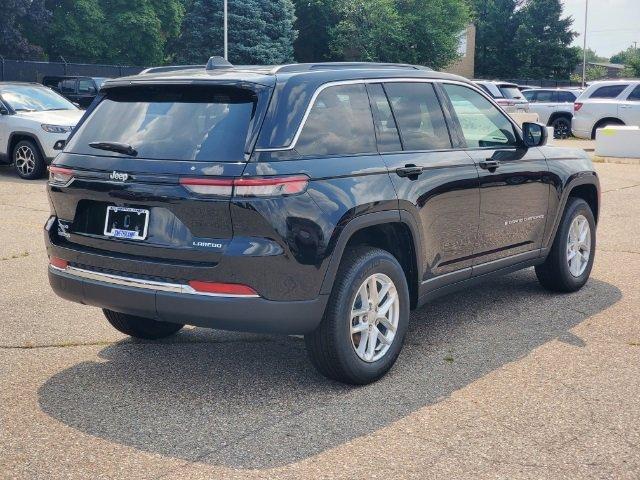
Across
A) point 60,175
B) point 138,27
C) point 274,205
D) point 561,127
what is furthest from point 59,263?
point 138,27

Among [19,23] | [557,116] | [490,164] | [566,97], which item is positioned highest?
[19,23]

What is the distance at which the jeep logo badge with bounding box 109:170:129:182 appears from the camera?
4.65m

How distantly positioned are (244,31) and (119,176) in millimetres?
46450

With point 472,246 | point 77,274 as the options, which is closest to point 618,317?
point 472,246

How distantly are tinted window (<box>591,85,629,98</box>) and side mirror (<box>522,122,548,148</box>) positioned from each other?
62.1ft

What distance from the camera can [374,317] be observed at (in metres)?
4.98

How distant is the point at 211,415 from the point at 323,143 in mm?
1541

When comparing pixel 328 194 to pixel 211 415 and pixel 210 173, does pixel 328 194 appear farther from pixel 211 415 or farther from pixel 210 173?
pixel 211 415

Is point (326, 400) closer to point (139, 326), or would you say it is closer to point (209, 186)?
point (209, 186)

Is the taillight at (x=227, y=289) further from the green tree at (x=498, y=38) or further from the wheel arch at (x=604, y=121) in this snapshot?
the green tree at (x=498, y=38)

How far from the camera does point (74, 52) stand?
4875 cm

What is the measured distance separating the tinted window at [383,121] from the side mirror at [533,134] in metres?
1.50

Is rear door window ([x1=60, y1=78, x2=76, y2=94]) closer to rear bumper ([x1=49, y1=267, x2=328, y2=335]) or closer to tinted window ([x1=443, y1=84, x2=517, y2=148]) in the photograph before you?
tinted window ([x1=443, y1=84, x2=517, y2=148])

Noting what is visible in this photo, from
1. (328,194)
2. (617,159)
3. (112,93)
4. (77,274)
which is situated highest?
(112,93)
